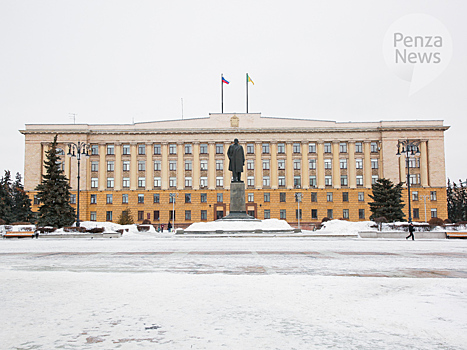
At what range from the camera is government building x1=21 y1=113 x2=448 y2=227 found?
75125mm

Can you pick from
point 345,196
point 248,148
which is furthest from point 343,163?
point 248,148

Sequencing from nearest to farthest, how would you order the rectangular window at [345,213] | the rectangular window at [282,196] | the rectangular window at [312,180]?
the rectangular window at [345,213] → the rectangular window at [282,196] → the rectangular window at [312,180]

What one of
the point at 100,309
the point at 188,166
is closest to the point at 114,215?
the point at 188,166

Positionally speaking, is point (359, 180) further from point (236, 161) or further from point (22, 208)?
point (22, 208)

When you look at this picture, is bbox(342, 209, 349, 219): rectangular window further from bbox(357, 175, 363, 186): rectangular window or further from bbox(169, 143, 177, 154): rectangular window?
bbox(169, 143, 177, 154): rectangular window

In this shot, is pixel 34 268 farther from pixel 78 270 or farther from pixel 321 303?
pixel 321 303

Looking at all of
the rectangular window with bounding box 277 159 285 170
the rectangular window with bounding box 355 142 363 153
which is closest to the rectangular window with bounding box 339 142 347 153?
the rectangular window with bounding box 355 142 363 153

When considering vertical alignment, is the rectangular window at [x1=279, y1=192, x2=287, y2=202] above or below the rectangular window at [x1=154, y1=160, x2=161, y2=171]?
below

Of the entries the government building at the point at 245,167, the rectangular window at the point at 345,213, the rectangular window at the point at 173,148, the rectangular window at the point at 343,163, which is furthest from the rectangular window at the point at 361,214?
the rectangular window at the point at 173,148

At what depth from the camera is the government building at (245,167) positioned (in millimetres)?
75125

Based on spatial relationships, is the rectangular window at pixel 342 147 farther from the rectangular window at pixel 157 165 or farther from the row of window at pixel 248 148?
the rectangular window at pixel 157 165

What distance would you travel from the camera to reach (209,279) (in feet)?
30.2

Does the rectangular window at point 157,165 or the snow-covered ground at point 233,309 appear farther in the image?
the rectangular window at point 157,165

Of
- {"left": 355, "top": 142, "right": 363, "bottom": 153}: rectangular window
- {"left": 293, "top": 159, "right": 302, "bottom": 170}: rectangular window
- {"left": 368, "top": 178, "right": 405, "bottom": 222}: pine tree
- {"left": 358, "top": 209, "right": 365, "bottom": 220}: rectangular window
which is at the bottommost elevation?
{"left": 358, "top": 209, "right": 365, "bottom": 220}: rectangular window
